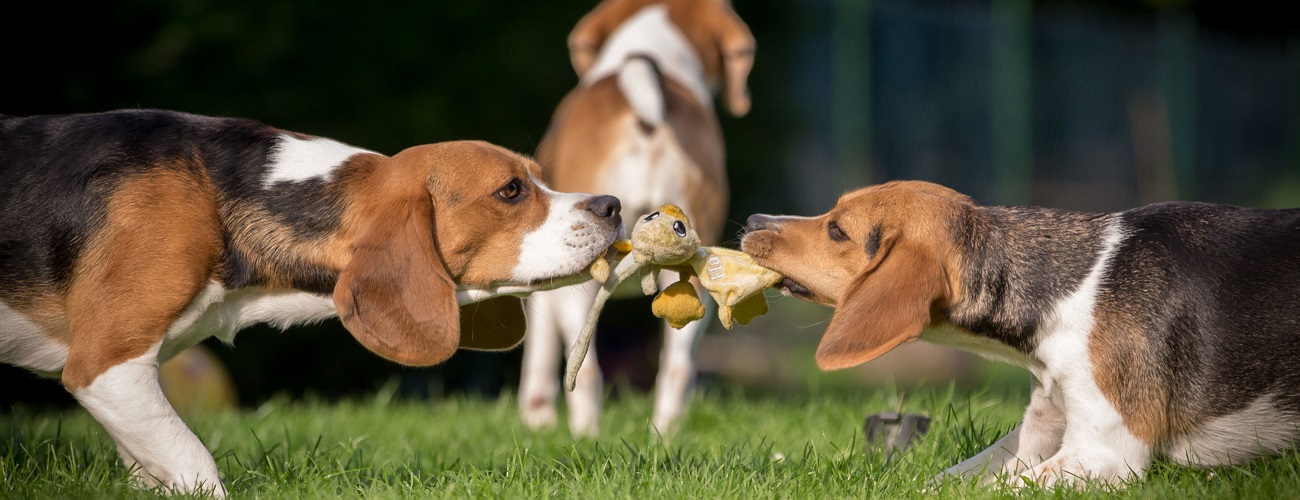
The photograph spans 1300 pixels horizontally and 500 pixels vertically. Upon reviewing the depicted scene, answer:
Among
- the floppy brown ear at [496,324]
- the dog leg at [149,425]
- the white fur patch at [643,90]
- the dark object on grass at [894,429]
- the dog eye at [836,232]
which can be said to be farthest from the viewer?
the white fur patch at [643,90]

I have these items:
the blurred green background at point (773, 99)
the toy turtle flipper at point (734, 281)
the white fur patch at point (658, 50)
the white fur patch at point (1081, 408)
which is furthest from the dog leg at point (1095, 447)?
the white fur patch at point (658, 50)

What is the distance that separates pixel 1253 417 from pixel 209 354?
6.43m

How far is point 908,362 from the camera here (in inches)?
475

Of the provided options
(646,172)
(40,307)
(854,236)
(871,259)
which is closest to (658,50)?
(646,172)

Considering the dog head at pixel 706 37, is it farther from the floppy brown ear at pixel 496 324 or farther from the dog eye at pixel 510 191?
the dog eye at pixel 510 191

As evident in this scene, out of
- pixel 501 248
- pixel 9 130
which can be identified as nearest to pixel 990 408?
pixel 501 248

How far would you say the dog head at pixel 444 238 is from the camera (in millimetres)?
4191

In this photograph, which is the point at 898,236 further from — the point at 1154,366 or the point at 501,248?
the point at 501,248

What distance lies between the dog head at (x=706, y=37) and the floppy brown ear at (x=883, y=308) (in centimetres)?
369

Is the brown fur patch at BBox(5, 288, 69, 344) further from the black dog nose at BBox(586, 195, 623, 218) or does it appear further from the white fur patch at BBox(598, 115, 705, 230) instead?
the white fur patch at BBox(598, 115, 705, 230)

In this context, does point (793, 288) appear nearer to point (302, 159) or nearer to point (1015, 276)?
point (1015, 276)

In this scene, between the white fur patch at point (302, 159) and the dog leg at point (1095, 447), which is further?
the white fur patch at point (302, 159)

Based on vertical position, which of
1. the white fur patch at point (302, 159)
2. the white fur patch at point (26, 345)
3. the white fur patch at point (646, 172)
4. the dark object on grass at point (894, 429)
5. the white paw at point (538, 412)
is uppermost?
the white fur patch at point (302, 159)

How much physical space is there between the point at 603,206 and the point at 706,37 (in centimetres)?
374
